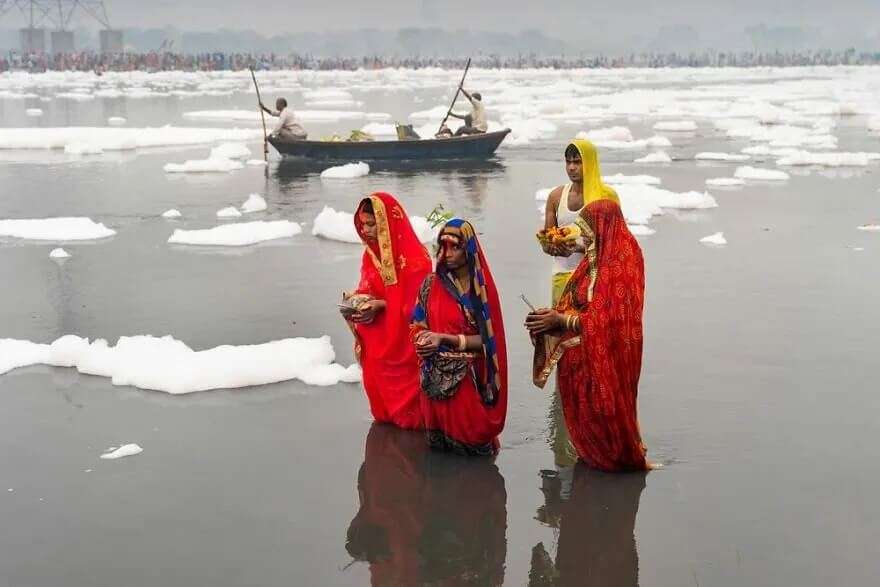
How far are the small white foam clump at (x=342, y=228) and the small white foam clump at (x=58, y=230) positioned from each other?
8.33 ft

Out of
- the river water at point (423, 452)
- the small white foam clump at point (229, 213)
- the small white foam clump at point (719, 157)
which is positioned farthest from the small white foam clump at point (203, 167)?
the small white foam clump at point (719, 157)

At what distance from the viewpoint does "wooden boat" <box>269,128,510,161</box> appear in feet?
64.9

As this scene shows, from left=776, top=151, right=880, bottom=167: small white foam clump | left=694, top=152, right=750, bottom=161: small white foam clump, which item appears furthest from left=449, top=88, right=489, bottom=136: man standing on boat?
left=776, top=151, right=880, bottom=167: small white foam clump

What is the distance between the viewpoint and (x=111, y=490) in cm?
519

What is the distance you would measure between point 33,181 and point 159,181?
6.81 ft

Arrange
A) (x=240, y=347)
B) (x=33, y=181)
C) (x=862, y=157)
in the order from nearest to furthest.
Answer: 1. (x=240, y=347)
2. (x=33, y=181)
3. (x=862, y=157)

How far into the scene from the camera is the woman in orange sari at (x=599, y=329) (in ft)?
15.8

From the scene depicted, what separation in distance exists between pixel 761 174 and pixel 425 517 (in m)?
14.3

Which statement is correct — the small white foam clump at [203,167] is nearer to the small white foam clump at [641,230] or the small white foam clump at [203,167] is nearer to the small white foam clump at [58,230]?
the small white foam clump at [58,230]

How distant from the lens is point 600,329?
482cm

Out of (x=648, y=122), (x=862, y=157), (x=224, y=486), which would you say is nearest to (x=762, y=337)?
(x=224, y=486)

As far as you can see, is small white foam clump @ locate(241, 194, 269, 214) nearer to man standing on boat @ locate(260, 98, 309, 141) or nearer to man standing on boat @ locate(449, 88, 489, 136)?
man standing on boat @ locate(260, 98, 309, 141)

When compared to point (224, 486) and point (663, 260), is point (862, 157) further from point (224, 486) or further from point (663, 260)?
point (224, 486)

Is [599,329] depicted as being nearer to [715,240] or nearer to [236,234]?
[715,240]
